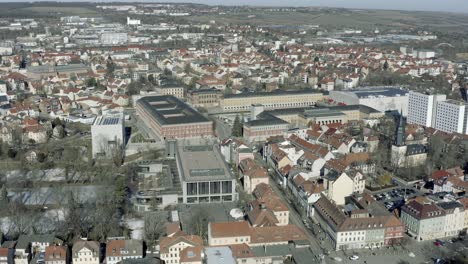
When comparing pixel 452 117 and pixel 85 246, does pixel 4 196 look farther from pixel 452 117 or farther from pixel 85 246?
pixel 452 117

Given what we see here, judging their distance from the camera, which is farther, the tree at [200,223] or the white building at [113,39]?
the white building at [113,39]

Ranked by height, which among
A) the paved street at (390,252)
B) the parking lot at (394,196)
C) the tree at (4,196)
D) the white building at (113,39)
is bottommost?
the paved street at (390,252)

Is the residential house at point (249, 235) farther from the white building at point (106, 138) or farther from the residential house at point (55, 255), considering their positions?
the white building at point (106, 138)

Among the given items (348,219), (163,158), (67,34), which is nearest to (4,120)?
(163,158)

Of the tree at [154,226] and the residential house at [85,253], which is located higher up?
the residential house at [85,253]

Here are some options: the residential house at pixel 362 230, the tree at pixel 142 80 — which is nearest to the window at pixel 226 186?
the residential house at pixel 362 230

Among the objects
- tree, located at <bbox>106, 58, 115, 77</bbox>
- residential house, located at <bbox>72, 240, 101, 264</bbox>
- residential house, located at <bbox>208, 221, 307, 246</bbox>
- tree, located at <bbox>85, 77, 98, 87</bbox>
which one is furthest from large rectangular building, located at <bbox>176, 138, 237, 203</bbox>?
Result: tree, located at <bbox>106, 58, 115, 77</bbox>
